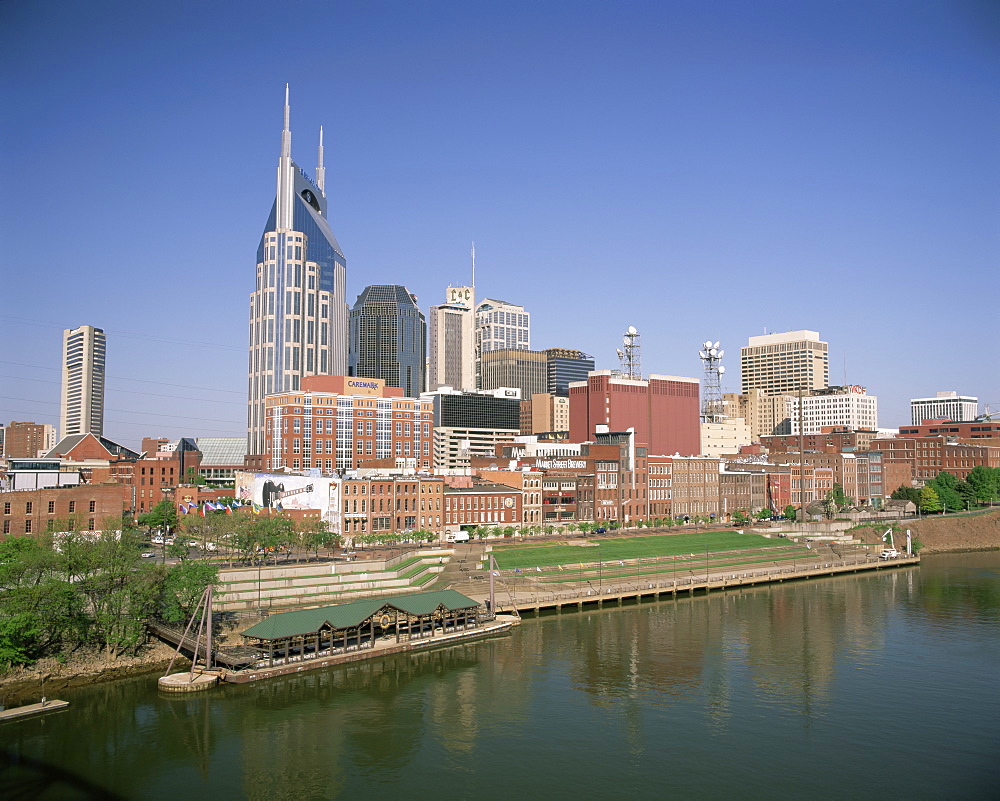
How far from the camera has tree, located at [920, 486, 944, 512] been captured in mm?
191875

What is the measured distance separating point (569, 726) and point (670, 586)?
176 feet

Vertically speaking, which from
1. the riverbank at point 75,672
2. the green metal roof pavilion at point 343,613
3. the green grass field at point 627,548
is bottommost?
Answer: the riverbank at point 75,672

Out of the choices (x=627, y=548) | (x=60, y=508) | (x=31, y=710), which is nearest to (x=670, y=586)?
(x=627, y=548)

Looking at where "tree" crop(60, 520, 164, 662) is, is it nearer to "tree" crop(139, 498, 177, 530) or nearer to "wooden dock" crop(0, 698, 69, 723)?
"wooden dock" crop(0, 698, 69, 723)

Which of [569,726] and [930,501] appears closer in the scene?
[569,726]

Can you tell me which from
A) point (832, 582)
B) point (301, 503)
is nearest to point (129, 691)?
point (301, 503)

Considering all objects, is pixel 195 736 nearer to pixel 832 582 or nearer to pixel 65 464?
pixel 832 582

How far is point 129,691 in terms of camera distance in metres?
67.0

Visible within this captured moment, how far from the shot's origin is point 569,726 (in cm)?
6050

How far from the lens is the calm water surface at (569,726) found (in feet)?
168

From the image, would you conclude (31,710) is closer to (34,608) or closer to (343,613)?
(34,608)

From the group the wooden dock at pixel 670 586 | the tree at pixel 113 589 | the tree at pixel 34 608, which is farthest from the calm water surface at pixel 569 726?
the wooden dock at pixel 670 586

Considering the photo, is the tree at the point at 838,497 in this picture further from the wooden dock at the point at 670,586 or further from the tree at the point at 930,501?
the wooden dock at the point at 670,586

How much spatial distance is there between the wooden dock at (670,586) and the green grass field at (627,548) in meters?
9.06
